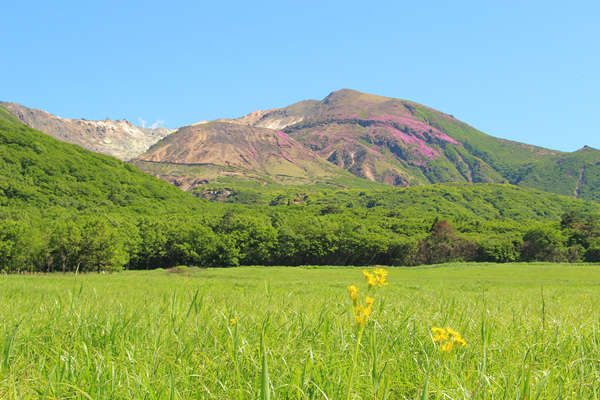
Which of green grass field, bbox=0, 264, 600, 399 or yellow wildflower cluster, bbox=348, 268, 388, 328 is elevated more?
yellow wildflower cluster, bbox=348, 268, 388, 328

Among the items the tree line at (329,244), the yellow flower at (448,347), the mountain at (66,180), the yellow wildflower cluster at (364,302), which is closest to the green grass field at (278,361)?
the yellow flower at (448,347)

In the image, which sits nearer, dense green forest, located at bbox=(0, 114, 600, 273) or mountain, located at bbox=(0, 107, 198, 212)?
dense green forest, located at bbox=(0, 114, 600, 273)

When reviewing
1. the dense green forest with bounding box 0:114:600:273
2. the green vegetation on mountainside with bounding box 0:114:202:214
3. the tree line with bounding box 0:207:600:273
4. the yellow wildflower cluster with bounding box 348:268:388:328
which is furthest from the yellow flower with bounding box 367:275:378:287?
the green vegetation on mountainside with bounding box 0:114:202:214

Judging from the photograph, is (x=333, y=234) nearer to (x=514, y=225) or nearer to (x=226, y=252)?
(x=226, y=252)

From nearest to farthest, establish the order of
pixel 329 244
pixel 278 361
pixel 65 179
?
pixel 278 361 < pixel 329 244 < pixel 65 179

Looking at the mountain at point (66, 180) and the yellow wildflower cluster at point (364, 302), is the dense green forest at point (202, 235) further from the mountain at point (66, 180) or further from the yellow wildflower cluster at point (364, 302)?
the yellow wildflower cluster at point (364, 302)

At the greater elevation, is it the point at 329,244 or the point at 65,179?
the point at 65,179

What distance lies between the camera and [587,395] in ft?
7.90

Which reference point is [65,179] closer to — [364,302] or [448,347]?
[364,302]

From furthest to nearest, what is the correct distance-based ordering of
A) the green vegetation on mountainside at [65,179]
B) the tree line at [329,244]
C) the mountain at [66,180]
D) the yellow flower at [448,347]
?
the green vegetation on mountainside at [65,179]
the mountain at [66,180]
the tree line at [329,244]
the yellow flower at [448,347]

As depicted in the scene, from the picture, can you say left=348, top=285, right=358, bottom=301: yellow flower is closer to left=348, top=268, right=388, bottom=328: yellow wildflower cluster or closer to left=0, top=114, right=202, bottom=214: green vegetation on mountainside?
left=348, top=268, right=388, bottom=328: yellow wildflower cluster

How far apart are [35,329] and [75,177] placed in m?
153

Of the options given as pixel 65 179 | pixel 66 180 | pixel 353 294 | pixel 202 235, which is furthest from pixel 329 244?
pixel 65 179

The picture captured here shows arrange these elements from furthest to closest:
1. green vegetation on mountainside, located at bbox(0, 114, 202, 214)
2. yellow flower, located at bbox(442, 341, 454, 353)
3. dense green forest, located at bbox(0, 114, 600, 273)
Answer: green vegetation on mountainside, located at bbox(0, 114, 202, 214) → dense green forest, located at bbox(0, 114, 600, 273) → yellow flower, located at bbox(442, 341, 454, 353)
